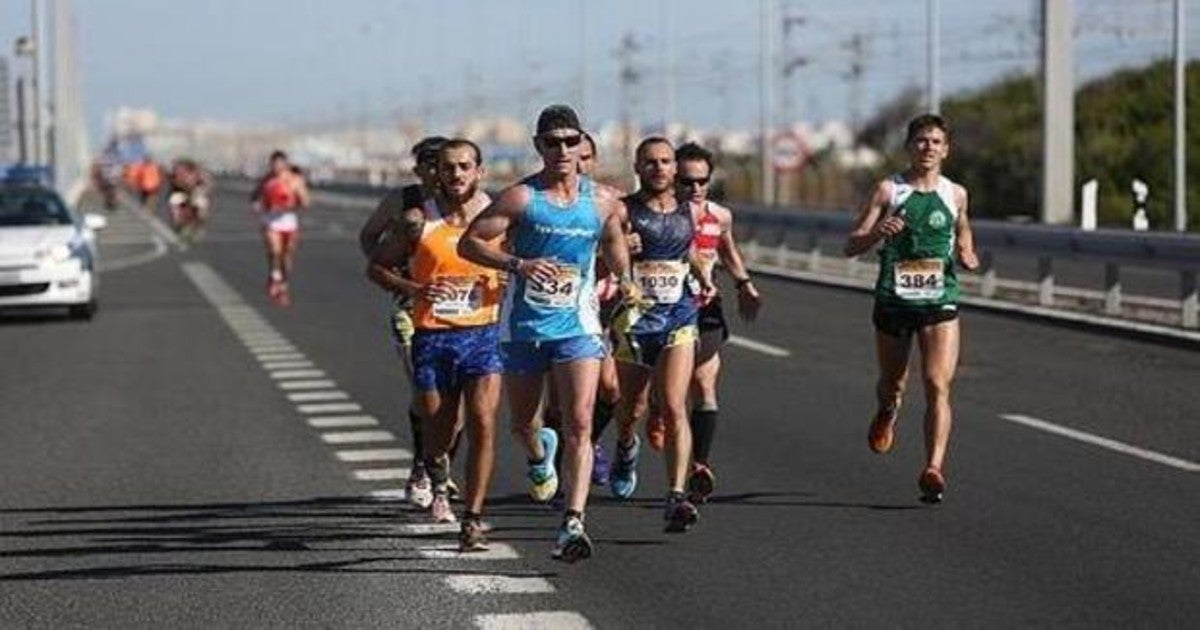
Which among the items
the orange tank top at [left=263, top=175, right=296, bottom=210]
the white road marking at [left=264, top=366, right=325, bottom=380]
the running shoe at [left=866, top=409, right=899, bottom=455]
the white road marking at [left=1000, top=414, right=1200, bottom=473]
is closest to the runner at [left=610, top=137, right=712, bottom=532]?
the running shoe at [left=866, top=409, right=899, bottom=455]

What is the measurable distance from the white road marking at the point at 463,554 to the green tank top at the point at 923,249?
2.58 metres

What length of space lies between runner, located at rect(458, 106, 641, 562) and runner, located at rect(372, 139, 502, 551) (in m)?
0.46

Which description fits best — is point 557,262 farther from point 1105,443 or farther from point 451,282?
point 1105,443

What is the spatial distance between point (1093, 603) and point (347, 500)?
4.29m

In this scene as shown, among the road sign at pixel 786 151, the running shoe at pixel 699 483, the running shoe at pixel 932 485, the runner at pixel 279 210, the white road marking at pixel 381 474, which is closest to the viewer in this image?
the running shoe at pixel 932 485

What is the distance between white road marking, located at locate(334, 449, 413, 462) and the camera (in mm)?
13477

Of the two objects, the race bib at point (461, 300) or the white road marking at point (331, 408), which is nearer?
the race bib at point (461, 300)

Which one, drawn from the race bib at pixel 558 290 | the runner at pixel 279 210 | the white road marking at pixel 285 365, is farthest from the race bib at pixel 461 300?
the runner at pixel 279 210

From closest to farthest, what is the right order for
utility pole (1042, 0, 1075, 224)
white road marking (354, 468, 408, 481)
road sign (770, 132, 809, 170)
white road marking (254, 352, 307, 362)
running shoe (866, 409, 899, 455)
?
1. running shoe (866, 409, 899, 455)
2. white road marking (354, 468, 408, 481)
3. white road marking (254, 352, 307, 362)
4. utility pole (1042, 0, 1075, 224)
5. road sign (770, 132, 809, 170)

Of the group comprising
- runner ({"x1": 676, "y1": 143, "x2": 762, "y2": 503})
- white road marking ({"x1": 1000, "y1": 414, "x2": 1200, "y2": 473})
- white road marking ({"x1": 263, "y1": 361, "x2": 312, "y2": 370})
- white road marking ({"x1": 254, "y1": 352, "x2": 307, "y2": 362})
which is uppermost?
runner ({"x1": 676, "y1": 143, "x2": 762, "y2": 503})

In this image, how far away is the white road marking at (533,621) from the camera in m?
8.30

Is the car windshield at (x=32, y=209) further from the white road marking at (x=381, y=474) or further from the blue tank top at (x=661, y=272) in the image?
the blue tank top at (x=661, y=272)

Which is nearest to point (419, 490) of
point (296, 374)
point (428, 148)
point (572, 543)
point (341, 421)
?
point (428, 148)

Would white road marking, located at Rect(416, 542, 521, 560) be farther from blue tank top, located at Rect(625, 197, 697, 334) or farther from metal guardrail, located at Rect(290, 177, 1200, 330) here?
metal guardrail, located at Rect(290, 177, 1200, 330)
